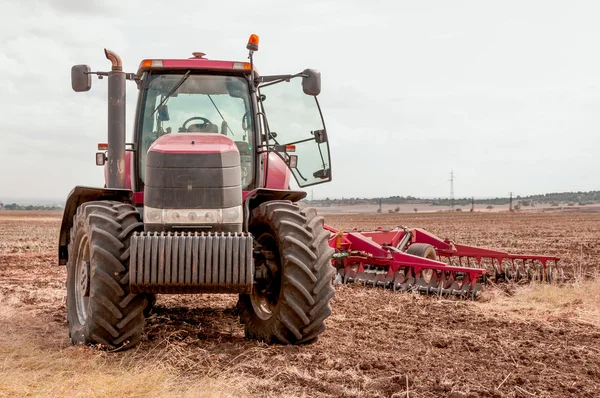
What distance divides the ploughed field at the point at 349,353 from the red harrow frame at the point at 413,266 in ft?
1.41

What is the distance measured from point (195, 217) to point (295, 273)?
1003 mm

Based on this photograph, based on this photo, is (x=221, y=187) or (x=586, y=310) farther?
(x=586, y=310)

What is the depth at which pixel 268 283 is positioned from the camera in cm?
619

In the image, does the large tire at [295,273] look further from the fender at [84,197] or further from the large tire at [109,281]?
the fender at [84,197]

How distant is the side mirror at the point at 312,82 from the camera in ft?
21.6

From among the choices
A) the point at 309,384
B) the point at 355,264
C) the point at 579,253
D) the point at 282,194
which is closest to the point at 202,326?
the point at 282,194

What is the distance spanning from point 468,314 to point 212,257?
3.81m

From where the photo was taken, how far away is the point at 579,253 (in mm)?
16109

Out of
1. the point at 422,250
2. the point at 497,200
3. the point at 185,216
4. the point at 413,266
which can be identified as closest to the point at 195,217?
the point at 185,216

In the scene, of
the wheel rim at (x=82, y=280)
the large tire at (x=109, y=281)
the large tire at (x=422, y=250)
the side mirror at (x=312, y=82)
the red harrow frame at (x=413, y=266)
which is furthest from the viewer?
the large tire at (x=422, y=250)

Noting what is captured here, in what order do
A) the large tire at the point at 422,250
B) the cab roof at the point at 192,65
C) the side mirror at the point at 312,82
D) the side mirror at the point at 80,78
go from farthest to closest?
the large tire at the point at 422,250 → the cab roof at the point at 192,65 → the side mirror at the point at 312,82 → the side mirror at the point at 80,78

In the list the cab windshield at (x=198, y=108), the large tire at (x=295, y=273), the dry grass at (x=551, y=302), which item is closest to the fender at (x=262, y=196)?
the large tire at (x=295, y=273)

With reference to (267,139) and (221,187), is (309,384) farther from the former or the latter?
(267,139)

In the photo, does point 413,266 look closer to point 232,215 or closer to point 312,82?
point 312,82
